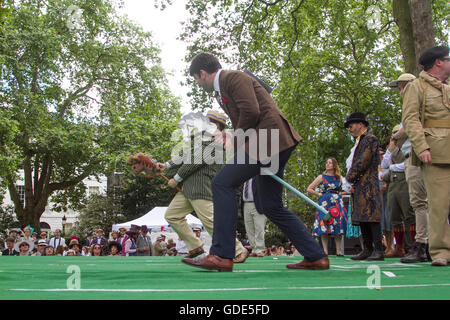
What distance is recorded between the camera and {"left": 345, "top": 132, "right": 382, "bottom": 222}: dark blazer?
7.38 m

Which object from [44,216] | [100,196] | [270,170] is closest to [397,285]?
[270,170]

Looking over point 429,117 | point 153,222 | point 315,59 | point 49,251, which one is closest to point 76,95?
point 153,222

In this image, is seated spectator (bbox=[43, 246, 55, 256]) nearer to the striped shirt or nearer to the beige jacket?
the striped shirt

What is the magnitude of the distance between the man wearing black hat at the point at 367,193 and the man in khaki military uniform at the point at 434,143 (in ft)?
5.15

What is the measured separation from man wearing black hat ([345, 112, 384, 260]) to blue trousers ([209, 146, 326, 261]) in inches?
97.0

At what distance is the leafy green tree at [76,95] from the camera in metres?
30.8

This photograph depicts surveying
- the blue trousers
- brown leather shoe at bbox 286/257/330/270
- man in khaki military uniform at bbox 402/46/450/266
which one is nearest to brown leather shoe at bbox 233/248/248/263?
brown leather shoe at bbox 286/257/330/270

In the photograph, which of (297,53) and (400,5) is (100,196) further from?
(400,5)

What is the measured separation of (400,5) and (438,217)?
8827 mm

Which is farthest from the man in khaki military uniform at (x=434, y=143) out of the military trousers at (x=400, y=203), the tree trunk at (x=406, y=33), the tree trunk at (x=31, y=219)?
the tree trunk at (x=31, y=219)

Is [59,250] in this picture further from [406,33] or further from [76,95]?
[76,95]

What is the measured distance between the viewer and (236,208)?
484 centimetres

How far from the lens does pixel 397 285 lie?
3.64 meters

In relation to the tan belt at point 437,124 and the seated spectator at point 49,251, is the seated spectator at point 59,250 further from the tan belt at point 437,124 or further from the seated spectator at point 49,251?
the tan belt at point 437,124
